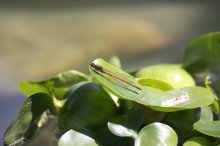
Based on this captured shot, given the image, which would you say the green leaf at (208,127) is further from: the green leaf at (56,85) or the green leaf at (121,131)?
the green leaf at (56,85)

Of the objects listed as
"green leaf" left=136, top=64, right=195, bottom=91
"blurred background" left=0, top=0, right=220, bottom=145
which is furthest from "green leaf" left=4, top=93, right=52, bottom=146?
"blurred background" left=0, top=0, right=220, bottom=145

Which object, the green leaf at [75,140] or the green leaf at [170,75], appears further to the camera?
the green leaf at [170,75]

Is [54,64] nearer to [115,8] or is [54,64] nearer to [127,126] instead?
[115,8]

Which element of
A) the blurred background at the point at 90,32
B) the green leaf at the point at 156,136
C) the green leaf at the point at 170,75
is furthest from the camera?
the blurred background at the point at 90,32

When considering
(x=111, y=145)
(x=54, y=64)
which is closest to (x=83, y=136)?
(x=111, y=145)

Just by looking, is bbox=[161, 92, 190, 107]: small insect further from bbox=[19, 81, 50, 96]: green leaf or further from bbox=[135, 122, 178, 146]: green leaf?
bbox=[19, 81, 50, 96]: green leaf

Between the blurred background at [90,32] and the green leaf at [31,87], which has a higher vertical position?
the green leaf at [31,87]

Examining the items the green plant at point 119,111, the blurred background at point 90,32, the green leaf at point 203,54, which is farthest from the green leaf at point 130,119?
the blurred background at point 90,32
